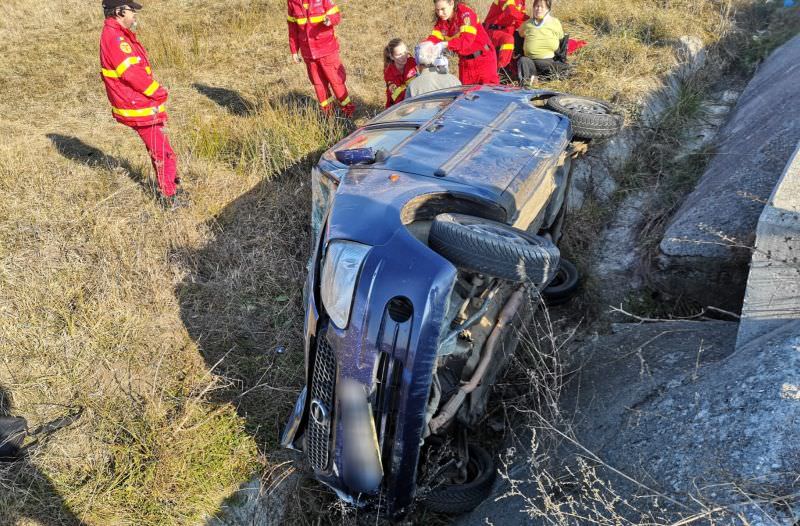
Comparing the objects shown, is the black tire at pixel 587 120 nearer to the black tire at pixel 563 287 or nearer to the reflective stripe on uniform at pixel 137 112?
the black tire at pixel 563 287

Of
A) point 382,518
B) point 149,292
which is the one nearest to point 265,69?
point 149,292

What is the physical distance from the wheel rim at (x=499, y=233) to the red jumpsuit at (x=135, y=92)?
3.25 meters

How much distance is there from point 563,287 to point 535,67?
3.45 meters

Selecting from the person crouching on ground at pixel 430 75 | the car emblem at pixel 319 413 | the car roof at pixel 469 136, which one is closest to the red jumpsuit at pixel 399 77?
the person crouching on ground at pixel 430 75

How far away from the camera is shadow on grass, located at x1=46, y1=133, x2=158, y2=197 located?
519 cm

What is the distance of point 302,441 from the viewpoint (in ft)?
9.12

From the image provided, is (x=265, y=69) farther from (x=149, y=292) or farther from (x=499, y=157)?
(x=499, y=157)

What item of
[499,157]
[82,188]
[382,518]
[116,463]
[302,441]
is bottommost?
[382,518]

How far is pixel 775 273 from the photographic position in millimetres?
2531

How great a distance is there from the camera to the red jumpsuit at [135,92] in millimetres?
4367

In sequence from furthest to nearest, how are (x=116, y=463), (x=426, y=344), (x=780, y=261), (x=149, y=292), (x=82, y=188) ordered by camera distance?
(x=82, y=188) < (x=149, y=292) < (x=116, y=463) < (x=780, y=261) < (x=426, y=344)

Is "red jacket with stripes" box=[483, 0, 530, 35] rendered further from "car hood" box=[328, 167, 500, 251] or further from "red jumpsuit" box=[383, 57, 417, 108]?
"car hood" box=[328, 167, 500, 251]

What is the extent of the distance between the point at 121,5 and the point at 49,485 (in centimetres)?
340

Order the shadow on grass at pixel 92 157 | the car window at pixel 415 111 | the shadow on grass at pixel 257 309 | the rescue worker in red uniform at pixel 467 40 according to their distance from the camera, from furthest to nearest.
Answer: the rescue worker in red uniform at pixel 467 40
the shadow on grass at pixel 92 157
the car window at pixel 415 111
the shadow on grass at pixel 257 309
